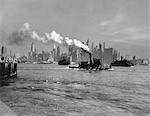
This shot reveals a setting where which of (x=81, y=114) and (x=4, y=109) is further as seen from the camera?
(x=81, y=114)

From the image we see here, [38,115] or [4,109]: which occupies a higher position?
[4,109]

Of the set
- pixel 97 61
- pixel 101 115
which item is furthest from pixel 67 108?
pixel 97 61

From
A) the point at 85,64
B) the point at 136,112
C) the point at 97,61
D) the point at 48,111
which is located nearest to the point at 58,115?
the point at 48,111

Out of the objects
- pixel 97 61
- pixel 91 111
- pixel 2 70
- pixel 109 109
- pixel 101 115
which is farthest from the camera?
pixel 97 61

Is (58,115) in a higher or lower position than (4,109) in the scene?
lower

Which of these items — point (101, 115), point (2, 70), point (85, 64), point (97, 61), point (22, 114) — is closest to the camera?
point (22, 114)

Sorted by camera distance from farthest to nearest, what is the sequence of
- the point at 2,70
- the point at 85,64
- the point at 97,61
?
the point at 85,64 → the point at 97,61 → the point at 2,70

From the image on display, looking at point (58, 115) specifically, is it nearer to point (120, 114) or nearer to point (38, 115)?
point (38, 115)

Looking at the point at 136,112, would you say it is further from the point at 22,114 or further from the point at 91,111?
the point at 22,114

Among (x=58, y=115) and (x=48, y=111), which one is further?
(x=48, y=111)
